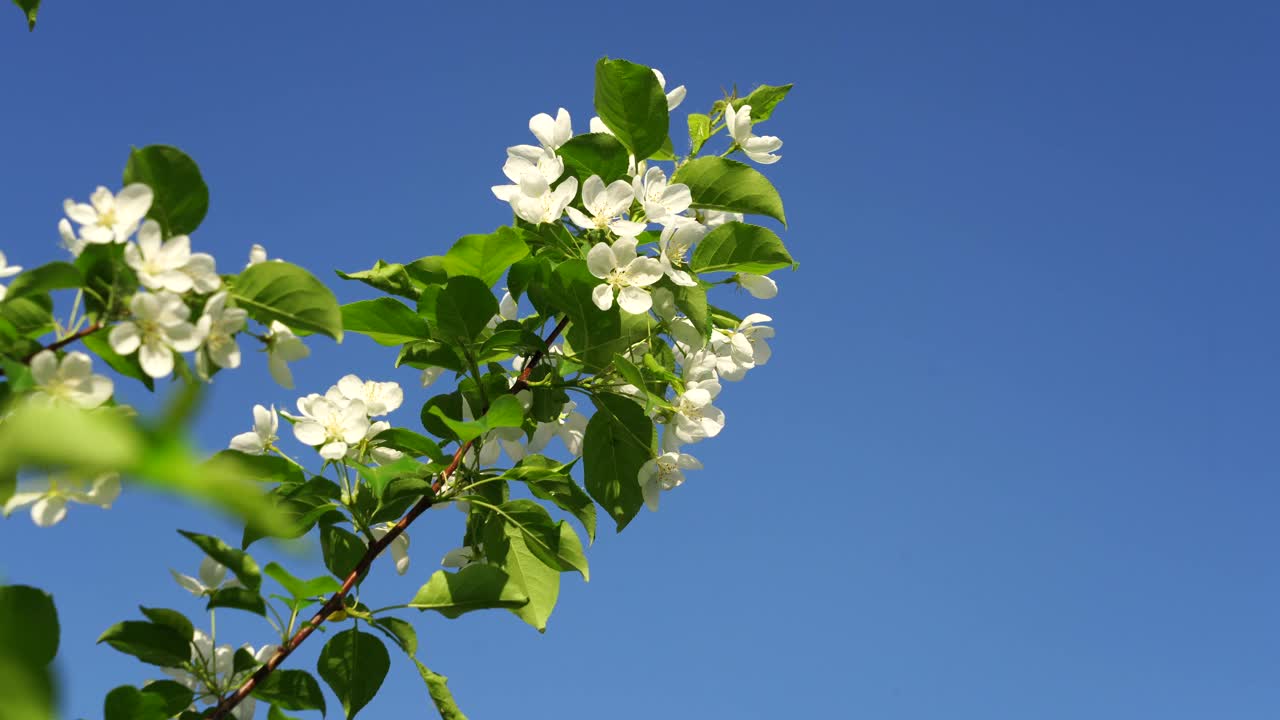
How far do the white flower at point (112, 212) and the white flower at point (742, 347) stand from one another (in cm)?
130

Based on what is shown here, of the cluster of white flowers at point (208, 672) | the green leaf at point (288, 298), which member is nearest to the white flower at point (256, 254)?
the green leaf at point (288, 298)

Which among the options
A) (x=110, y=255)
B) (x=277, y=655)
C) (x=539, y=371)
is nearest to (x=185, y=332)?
(x=110, y=255)

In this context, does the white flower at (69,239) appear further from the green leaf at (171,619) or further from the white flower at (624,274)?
the white flower at (624,274)

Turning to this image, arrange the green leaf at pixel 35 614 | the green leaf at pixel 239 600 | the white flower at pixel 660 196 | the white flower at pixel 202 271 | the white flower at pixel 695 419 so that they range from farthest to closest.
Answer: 1. the white flower at pixel 695 419
2. the white flower at pixel 660 196
3. the green leaf at pixel 239 600
4. the white flower at pixel 202 271
5. the green leaf at pixel 35 614

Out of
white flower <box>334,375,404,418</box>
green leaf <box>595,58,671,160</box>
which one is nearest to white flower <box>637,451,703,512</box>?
white flower <box>334,375,404,418</box>

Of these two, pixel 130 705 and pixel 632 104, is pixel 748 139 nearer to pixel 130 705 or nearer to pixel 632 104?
pixel 632 104

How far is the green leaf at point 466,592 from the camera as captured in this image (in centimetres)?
192

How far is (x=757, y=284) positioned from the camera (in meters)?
2.34

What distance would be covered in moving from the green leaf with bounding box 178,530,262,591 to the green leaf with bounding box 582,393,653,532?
71cm

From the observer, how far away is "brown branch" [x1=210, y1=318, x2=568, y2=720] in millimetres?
1722

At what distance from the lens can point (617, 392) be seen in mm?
2145

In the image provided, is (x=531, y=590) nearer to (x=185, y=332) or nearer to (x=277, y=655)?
(x=277, y=655)

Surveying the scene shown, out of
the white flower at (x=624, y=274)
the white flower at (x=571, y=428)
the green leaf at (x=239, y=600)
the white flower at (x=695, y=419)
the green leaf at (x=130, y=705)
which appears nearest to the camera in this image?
the green leaf at (x=130, y=705)

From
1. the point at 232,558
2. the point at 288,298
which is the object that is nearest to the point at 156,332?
the point at 288,298
